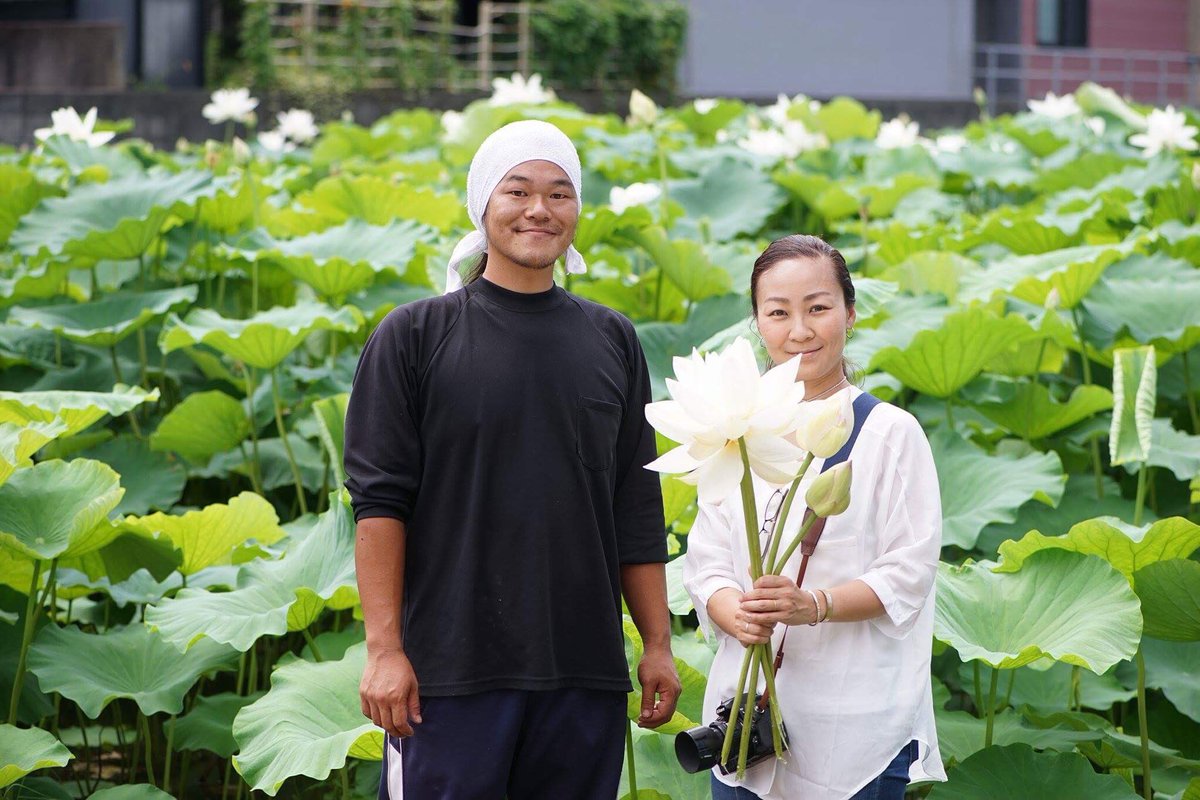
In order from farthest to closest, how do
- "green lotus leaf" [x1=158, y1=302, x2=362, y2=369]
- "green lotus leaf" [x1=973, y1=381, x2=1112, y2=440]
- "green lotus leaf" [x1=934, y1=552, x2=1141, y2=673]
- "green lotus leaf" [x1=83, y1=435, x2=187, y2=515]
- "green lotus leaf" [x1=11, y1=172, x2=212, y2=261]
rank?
"green lotus leaf" [x1=11, y1=172, x2=212, y2=261]
"green lotus leaf" [x1=83, y1=435, x2=187, y2=515]
"green lotus leaf" [x1=973, y1=381, x2=1112, y2=440]
"green lotus leaf" [x1=158, y1=302, x2=362, y2=369]
"green lotus leaf" [x1=934, y1=552, x2=1141, y2=673]

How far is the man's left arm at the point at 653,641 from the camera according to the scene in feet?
6.18

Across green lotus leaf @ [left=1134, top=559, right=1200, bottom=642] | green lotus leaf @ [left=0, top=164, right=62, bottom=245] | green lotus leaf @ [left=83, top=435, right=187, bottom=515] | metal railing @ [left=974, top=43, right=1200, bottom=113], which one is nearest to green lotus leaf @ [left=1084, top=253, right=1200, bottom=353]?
green lotus leaf @ [left=1134, top=559, right=1200, bottom=642]

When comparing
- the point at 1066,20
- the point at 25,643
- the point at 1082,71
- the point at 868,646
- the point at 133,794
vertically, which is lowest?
the point at 133,794

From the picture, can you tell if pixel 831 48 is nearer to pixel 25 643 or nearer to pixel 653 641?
pixel 25 643

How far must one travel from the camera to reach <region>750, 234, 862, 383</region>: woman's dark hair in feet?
6.06

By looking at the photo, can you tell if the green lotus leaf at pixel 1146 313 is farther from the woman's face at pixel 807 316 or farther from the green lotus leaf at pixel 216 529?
the green lotus leaf at pixel 216 529

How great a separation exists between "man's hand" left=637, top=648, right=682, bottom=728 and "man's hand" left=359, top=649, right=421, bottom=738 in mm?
307

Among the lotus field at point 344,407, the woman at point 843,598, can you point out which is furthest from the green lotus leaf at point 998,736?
the woman at point 843,598

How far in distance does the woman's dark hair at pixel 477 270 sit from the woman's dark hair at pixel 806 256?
0.35 metres

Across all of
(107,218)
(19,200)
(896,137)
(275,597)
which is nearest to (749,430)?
(275,597)

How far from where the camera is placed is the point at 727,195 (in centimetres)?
505

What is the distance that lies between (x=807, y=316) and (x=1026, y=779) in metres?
0.93

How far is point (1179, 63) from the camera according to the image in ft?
50.9

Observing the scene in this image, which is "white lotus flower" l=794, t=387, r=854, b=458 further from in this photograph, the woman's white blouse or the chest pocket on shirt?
the chest pocket on shirt
